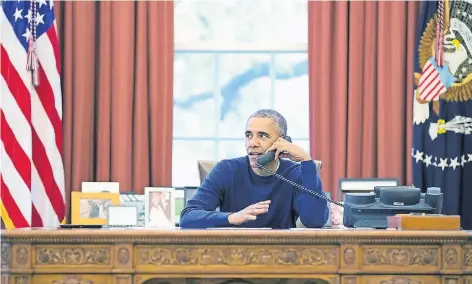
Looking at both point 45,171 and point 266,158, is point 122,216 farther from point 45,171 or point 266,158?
point 266,158

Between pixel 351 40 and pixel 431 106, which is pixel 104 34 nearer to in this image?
pixel 351 40

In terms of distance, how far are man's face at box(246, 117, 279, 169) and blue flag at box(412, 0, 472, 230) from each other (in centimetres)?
204

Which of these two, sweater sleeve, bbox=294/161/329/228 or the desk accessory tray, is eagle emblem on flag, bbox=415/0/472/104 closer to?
sweater sleeve, bbox=294/161/329/228

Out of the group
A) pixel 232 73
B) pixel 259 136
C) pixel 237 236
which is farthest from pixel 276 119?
pixel 232 73

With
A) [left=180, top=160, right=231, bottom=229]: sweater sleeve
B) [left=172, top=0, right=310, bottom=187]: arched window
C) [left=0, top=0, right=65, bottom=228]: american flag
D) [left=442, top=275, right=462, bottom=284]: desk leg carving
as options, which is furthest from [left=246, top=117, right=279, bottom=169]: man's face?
[left=172, top=0, right=310, bottom=187]: arched window

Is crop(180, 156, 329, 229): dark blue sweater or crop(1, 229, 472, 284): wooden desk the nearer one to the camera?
crop(1, 229, 472, 284): wooden desk

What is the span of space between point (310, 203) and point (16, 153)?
85.3 inches

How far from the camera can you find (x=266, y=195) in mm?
3791

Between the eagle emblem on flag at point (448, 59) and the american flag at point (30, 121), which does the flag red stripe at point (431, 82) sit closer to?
the eagle emblem on flag at point (448, 59)

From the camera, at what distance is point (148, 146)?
5.73 metres

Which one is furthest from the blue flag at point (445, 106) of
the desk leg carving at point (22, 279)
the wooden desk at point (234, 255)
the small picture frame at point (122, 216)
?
the desk leg carving at point (22, 279)

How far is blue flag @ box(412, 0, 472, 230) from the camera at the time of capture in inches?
217

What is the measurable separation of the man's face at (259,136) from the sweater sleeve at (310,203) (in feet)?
0.62

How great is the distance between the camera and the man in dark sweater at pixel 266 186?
3.75 metres
